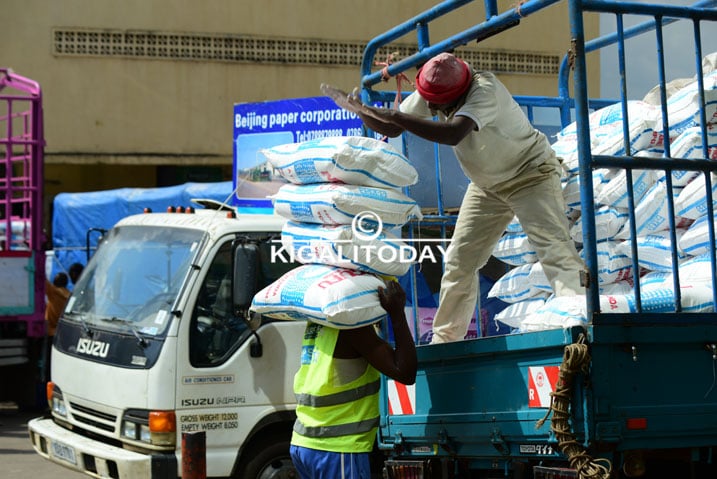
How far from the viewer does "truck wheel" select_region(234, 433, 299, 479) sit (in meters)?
6.16

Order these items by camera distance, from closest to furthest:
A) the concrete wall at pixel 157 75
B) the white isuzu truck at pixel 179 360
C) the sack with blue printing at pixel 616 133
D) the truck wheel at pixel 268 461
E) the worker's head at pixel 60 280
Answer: the sack with blue printing at pixel 616 133
the white isuzu truck at pixel 179 360
the truck wheel at pixel 268 461
the worker's head at pixel 60 280
the concrete wall at pixel 157 75

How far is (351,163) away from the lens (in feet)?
14.4

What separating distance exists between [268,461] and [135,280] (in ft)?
4.68

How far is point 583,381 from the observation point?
363 centimetres

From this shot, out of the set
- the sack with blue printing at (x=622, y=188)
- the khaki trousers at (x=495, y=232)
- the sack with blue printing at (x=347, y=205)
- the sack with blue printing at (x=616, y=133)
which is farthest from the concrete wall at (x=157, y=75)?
the sack with blue printing at (x=347, y=205)

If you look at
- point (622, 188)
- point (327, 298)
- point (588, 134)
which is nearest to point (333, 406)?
point (327, 298)

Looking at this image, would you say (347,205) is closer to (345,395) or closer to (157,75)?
(345,395)

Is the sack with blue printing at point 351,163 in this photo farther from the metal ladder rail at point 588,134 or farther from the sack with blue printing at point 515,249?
the metal ladder rail at point 588,134

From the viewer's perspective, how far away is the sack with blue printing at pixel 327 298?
407 centimetres

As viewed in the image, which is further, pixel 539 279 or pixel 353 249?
pixel 539 279

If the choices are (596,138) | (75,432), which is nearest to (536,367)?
(596,138)

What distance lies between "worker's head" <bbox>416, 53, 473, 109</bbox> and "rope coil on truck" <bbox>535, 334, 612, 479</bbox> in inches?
51.4

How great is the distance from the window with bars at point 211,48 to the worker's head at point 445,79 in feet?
48.8

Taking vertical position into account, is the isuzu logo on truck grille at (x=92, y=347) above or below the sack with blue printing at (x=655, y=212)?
below
